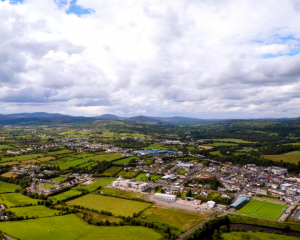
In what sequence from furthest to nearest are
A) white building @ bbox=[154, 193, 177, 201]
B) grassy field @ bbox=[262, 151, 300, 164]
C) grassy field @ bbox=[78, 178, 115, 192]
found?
grassy field @ bbox=[262, 151, 300, 164] < grassy field @ bbox=[78, 178, 115, 192] < white building @ bbox=[154, 193, 177, 201]

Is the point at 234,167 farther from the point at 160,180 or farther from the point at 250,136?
the point at 250,136

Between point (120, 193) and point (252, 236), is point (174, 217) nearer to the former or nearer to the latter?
point (252, 236)

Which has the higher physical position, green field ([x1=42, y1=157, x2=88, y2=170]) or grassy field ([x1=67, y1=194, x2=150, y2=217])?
green field ([x1=42, y1=157, x2=88, y2=170])

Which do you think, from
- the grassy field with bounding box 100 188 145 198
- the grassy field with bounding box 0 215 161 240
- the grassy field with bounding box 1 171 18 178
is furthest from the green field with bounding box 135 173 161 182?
the grassy field with bounding box 1 171 18 178

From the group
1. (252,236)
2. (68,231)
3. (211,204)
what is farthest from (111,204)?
(252,236)

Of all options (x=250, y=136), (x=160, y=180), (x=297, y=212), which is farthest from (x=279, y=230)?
(x=250, y=136)

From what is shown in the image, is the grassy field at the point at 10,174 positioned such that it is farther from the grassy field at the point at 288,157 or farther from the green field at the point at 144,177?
the grassy field at the point at 288,157

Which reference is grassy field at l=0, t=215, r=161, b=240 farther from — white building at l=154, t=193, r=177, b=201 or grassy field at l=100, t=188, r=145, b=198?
grassy field at l=100, t=188, r=145, b=198
